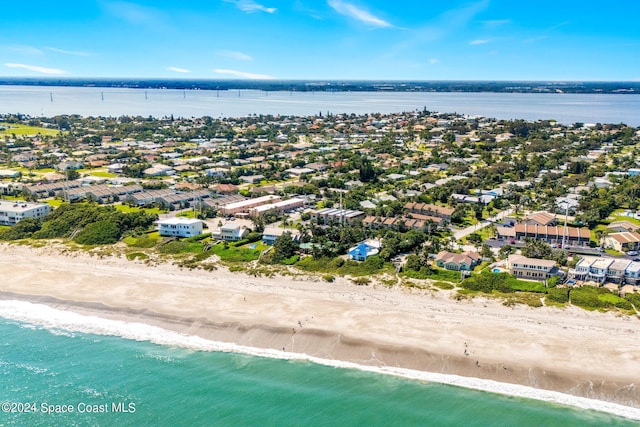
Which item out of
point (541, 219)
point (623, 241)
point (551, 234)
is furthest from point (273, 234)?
point (623, 241)

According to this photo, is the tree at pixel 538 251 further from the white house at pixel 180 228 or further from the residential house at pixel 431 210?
the white house at pixel 180 228

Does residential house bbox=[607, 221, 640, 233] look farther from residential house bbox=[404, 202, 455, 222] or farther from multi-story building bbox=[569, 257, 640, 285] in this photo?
residential house bbox=[404, 202, 455, 222]

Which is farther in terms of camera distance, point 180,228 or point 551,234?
point 180,228

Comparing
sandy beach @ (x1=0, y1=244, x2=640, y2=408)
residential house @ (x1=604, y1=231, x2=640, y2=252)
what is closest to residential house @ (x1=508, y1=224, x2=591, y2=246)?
residential house @ (x1=604, y1=231, x2=640, y2=252)

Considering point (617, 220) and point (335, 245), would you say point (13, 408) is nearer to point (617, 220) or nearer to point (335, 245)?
point (335, 245)

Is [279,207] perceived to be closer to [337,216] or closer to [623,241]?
[337,216]
